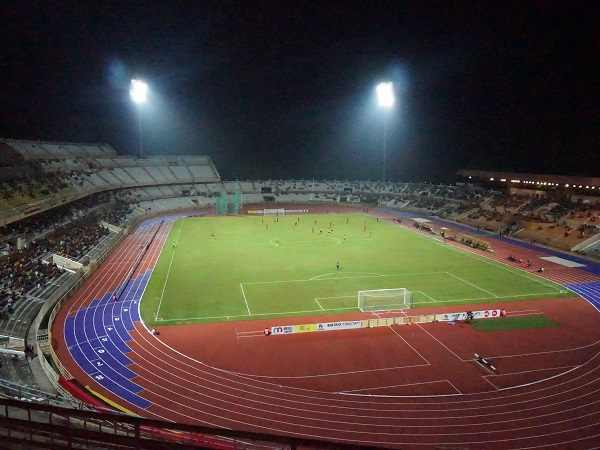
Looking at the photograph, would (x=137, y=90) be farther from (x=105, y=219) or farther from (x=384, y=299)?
(x=384, y=299)

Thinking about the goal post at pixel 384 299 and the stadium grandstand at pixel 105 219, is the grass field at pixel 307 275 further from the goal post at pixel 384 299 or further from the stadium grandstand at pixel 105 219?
the stadium grandstand at pixel 105 219

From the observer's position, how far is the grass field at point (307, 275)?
25.8 m

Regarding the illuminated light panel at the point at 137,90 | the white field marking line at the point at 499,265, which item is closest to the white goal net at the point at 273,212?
the illuminated light panel at the point at 137,90

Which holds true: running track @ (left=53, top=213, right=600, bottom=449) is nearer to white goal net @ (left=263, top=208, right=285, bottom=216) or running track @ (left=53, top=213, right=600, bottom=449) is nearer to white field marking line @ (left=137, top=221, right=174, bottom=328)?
white field marking line @ (left=137, top=221, right=174, bottom=328)

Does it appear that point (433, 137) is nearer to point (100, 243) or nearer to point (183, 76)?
point (183, 76)

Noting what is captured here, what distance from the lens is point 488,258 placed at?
38250 mm

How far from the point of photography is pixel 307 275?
32469 millimetres

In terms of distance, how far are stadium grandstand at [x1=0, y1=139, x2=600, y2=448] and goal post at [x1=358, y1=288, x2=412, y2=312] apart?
14098 mm

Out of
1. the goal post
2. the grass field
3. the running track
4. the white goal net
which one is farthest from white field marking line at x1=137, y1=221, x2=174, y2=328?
the white goal net

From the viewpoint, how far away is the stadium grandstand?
5164 mm

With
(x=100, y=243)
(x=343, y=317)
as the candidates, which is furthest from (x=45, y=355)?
(x=100, y=243)

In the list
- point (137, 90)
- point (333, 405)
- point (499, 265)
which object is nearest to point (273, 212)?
point (137, 90)

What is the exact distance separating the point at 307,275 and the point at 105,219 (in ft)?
91.5

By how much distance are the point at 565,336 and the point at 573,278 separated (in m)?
12.6
